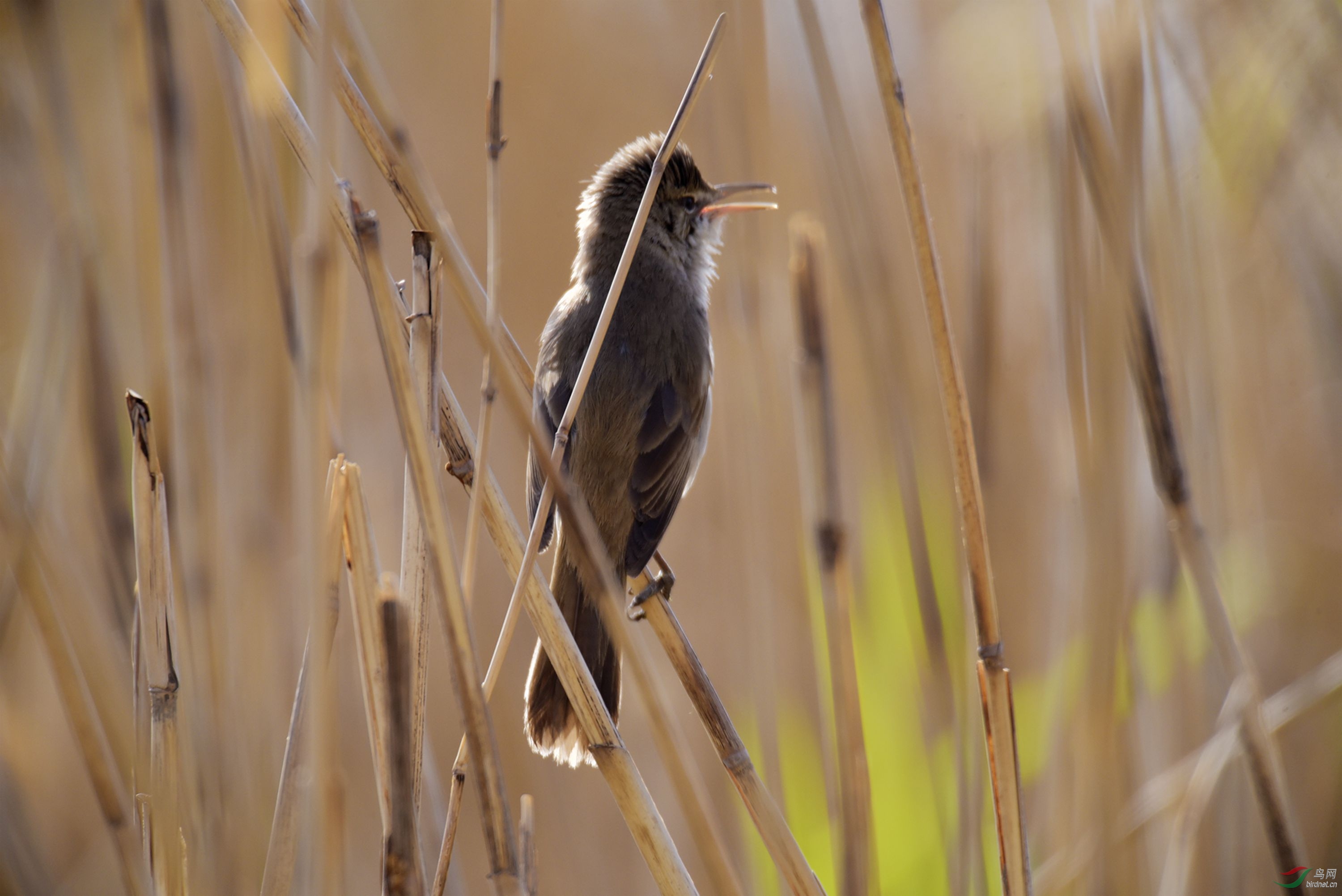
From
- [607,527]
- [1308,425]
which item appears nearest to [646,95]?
[607,527]

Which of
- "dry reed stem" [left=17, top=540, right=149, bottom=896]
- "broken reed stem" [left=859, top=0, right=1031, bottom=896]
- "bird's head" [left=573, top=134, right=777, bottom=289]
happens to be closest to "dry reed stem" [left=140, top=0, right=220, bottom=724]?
"dry reed stem" [left=17, top=540, right=149, bottom=896]

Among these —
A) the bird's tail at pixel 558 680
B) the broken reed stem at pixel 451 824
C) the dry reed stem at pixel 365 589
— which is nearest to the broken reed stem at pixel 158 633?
the dry reed stem at pixel 365 589

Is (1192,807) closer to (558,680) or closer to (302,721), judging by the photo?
(558,680)

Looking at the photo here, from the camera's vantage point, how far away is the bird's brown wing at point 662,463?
2242 millimetres

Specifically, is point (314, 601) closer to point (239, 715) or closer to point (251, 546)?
point (239, 715)

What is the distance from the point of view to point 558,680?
190 cm

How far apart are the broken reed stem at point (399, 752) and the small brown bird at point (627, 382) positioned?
749 millimetres

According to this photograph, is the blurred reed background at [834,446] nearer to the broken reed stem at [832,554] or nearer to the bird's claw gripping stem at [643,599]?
the broken reed stem at [832,554]

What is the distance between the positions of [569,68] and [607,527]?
1.88 m

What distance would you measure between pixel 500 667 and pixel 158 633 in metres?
0.48

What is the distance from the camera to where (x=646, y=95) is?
→ 128 inches

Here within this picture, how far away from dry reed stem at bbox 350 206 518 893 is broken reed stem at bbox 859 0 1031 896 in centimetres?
69

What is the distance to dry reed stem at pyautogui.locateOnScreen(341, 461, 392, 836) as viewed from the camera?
1285mm

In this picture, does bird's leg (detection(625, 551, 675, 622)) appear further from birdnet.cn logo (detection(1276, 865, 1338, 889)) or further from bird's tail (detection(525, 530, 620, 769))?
birdnet.cn logo (detection(1276, 865, 1338, 889))
